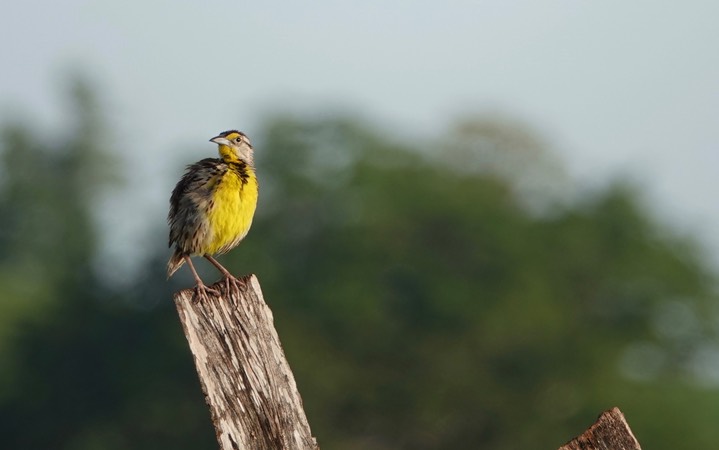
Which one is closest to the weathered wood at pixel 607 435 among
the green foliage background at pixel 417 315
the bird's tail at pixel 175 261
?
the bird's tail at pixel 175 261

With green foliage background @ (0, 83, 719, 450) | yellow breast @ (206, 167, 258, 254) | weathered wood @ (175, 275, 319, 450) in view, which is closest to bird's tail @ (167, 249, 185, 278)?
yellow breast @ (206, 167, 258, 254)

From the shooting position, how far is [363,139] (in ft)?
261

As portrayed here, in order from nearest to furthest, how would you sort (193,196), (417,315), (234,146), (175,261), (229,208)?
(229,208) < (193,196) < (175,261) < (234,146) < (417,315)

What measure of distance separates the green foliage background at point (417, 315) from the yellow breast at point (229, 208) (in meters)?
48.3

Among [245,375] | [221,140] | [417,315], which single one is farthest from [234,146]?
[417,315]

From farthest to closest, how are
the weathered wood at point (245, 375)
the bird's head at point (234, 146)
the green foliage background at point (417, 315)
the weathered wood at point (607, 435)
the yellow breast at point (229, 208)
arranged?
the green foliage background at point (417, 315) < the bird's head at point (234, 146) < the yellow breast at point (229, 208) < the weathered wood at point (245, 375) < the weathered wood at point (607, 435)

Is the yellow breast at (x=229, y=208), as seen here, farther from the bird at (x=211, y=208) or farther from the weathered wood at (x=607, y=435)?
the weathered wood at (x=607, y=435)

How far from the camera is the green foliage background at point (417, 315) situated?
64.2 meters

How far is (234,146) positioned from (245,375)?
552 centimetres

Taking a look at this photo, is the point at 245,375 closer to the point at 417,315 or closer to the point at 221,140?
the point at 221,140

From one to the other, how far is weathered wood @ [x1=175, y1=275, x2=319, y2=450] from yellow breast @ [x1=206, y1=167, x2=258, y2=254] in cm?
440

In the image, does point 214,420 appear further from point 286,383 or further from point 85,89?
point 85,89

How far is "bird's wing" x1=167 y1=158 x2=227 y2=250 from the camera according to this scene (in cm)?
1189

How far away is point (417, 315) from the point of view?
223 ft
